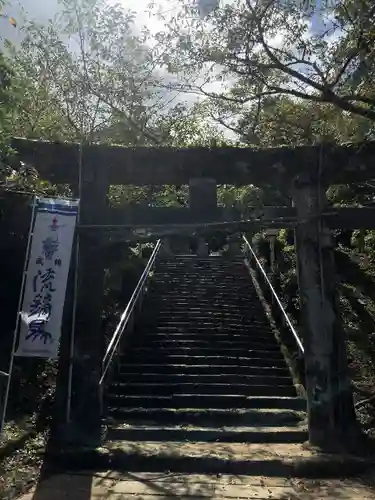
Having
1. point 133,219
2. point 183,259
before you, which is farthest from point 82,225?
point 183,259

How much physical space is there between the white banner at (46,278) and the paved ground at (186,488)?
1.48 m

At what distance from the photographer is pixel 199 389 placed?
9.06 meters

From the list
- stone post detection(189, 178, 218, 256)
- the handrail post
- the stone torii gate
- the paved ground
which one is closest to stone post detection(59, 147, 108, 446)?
the stone torii gate

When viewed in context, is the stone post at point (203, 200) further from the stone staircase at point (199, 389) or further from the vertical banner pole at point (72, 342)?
the stone staircase at point (199, 389)

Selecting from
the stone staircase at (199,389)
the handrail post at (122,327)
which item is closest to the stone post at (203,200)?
the handrail post at (122,327)

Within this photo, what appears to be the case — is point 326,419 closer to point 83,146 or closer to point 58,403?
point 58,403

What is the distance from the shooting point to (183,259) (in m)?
18.4

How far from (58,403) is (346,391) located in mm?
3757

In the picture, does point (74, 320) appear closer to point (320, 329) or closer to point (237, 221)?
point (237, 221)

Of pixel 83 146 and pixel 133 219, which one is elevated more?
pixel 83 146

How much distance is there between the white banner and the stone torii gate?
834 mm

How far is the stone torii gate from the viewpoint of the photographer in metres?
7.00

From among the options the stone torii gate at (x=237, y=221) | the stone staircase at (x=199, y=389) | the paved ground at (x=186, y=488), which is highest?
the stone torii gate at (x=237, y=221)

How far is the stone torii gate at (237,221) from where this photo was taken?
7.00 meters
